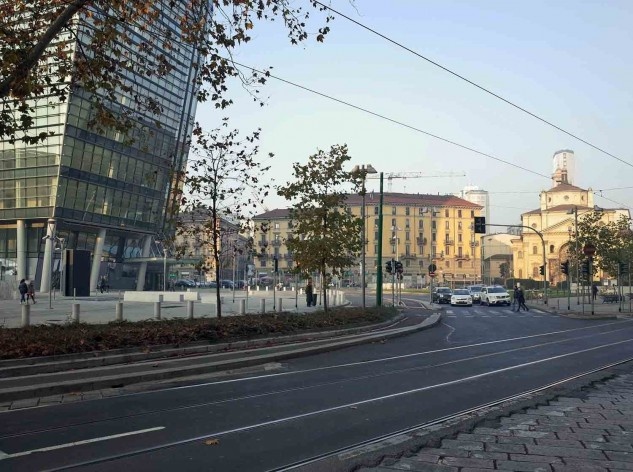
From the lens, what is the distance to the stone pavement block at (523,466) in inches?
206

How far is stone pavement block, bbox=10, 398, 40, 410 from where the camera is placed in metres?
8.19

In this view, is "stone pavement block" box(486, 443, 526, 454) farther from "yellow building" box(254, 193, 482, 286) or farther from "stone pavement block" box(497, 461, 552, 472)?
"yellow building" box(254, 193, 482, 286)

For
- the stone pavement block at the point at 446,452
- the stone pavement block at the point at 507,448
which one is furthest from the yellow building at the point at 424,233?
the stone pavement block at the point at 446,452

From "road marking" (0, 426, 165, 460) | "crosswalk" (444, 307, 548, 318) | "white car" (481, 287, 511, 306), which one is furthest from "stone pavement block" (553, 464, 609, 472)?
"white car" (481, 287, 511, 306)

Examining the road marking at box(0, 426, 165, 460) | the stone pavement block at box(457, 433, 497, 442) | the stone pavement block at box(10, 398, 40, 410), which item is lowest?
the stone pavement block at box(10, 398, 40, 410)

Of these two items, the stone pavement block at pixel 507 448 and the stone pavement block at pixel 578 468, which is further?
the stone pavement block at pixel 507 448

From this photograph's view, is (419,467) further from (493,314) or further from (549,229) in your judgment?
(549,229)

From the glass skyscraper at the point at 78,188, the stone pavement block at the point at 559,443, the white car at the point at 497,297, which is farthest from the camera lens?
the glass skyscraper at the point at 78,188

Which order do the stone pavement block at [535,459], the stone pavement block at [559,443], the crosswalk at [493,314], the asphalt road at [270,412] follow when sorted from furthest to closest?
the crosswalk at [493,314] → the stone pavement block at [559,443] → the asphalt road at [270,412] → the stone pavement block at [535,459]

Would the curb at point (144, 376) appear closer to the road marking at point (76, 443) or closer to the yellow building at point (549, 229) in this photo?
the road marking at point (76, 443)

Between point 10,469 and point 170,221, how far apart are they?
12.1m

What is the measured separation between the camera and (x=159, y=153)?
194 ft

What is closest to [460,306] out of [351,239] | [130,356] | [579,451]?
[351,239]

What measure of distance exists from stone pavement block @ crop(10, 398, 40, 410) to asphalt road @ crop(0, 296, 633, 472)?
382 mm
